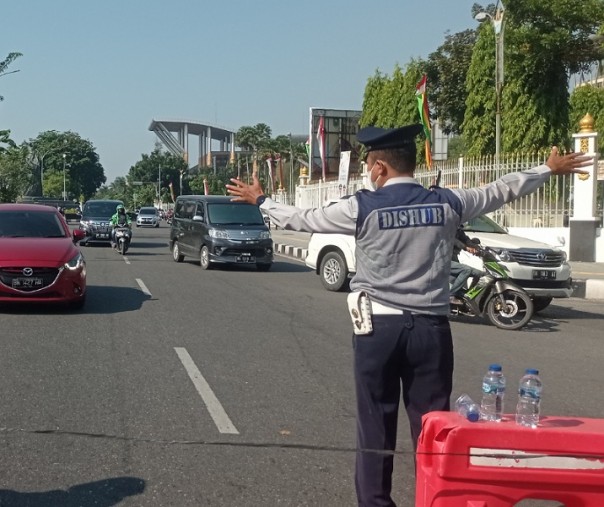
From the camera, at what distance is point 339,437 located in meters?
6.06

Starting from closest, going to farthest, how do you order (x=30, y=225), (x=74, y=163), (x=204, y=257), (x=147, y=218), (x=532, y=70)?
(x=30, y=225)
(x=204, y=257)
(x=532, y=70)
(x=147, y=218)
(x=74, y=163)

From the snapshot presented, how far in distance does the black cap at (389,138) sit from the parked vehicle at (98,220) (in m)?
24.9

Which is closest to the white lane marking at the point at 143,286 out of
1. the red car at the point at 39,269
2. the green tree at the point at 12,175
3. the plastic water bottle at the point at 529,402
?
the red car at the point at 39,269

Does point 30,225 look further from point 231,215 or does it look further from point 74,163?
point 74,163

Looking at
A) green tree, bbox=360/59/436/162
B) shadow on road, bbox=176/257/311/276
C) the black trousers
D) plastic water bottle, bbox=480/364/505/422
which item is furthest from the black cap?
green tree, bbox=360/59/436/162

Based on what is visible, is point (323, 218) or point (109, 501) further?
point (109, 501)

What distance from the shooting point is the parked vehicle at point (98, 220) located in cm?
2828

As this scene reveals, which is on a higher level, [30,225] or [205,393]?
[30,225]

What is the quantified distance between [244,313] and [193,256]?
8.99 m

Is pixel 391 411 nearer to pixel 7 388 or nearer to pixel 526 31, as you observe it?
pixel 7 388

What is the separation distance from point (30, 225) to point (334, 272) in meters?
5.52

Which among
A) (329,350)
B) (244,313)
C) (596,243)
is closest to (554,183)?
(596,243)

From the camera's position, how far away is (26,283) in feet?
37.2

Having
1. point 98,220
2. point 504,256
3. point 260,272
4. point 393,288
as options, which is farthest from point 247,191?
point 98,220
